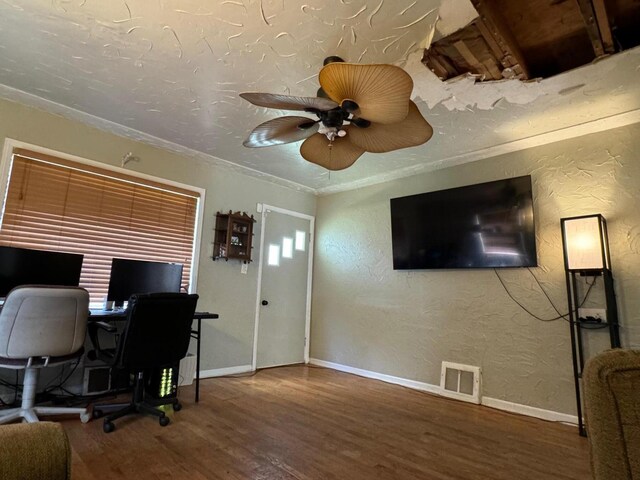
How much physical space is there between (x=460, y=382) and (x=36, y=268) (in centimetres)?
389

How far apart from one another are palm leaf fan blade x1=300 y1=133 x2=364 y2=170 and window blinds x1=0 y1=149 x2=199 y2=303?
80.4 inches

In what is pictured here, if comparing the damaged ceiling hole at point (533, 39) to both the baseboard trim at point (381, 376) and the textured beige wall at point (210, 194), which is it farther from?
the baseboard trim at point (381, 376)

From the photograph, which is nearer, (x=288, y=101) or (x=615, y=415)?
(x=615, y=415)

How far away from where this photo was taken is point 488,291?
3447mm

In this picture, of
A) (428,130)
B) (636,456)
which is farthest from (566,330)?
(636,456)

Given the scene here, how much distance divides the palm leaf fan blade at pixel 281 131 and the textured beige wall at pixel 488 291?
2285 mm

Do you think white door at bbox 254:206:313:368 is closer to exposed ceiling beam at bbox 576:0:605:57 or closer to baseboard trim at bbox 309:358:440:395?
baseboard trim at bbox 309:358:440:395

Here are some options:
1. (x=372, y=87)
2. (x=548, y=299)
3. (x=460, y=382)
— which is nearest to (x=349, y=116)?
(x=372, y=87)

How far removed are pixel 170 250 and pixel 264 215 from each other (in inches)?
51.8

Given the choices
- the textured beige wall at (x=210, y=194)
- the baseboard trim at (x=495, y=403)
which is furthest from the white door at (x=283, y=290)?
the baseboard trim at (x=495, y=403)

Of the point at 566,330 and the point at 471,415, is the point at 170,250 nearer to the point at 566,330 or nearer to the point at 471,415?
the point at 471,415

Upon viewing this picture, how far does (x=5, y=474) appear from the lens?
737 mm

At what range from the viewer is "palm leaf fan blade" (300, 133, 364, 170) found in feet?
7.68

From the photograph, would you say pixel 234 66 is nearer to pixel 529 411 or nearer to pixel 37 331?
pixel 37 331
